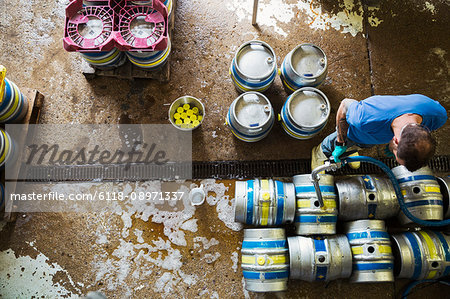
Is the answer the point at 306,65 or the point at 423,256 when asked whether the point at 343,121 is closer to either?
the point at 306,65

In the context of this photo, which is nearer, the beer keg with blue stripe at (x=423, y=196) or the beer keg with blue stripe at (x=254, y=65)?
the beer keg with blue stripe at (x=423, y=196)

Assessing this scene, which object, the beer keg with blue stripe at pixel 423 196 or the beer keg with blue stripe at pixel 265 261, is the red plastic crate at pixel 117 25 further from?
the beer keg with blue stripe at pixel 423 196

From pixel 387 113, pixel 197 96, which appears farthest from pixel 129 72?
pixel 387 113

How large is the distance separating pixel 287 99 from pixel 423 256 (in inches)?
63.6

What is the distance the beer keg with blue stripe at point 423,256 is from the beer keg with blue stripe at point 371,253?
143 millimetres

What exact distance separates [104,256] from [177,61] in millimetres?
1948

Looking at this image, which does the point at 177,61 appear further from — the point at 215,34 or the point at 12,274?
the point at 12,274

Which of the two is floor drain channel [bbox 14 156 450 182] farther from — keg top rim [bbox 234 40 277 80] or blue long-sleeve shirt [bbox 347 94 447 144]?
blue long-sleeve shirt [bbox 347 94 447 144]

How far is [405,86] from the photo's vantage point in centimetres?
319

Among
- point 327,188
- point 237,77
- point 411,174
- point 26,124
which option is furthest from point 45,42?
point 411,174

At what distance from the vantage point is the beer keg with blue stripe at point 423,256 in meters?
2.50

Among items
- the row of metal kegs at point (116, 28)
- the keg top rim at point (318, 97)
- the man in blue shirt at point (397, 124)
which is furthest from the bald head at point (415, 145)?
the row of metal kegs at point (116, 28)

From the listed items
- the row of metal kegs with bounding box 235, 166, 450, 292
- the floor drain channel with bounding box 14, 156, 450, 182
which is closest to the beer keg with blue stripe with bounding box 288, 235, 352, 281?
the row of metal kegs with bounding box 235, 166, 450, 292

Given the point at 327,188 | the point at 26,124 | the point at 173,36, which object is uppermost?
the point at 173,36
